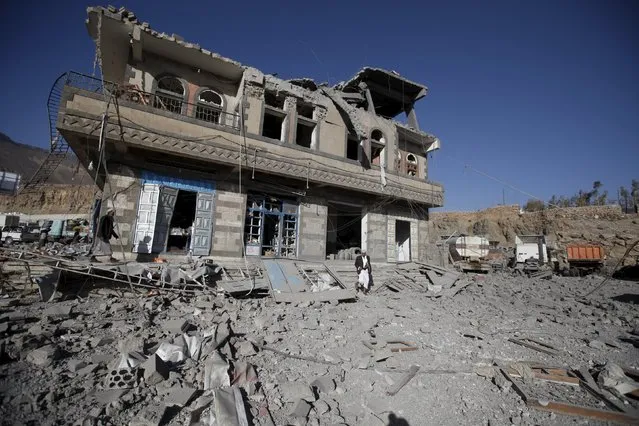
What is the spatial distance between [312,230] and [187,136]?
6.69 meters

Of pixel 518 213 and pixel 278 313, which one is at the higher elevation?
pixel 518 213

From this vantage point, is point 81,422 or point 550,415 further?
point 550,415

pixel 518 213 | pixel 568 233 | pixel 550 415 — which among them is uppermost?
pixel 518 213

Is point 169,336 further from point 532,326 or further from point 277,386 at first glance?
point 532,326

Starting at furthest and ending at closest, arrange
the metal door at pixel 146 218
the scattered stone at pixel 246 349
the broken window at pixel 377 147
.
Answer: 1. the broken window at pixel 377 147
2. the metal door at pixel 146 218
3. the scattered stone at pixel 246 349

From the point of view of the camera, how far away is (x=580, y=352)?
559cm

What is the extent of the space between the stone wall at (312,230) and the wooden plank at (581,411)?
994 cm

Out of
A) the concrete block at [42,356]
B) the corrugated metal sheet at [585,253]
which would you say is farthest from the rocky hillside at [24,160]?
the corrugated metal sheet at [585,253]

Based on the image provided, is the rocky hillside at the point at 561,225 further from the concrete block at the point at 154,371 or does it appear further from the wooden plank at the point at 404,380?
the concrete block at the point at 154,371

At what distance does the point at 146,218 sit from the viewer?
9.80m

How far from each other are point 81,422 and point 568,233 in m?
38.4

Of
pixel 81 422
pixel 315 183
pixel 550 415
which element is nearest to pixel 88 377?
Result: pixel 81 422

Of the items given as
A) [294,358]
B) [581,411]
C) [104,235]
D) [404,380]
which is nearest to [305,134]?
[104,235]

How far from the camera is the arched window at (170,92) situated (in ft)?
37.2
